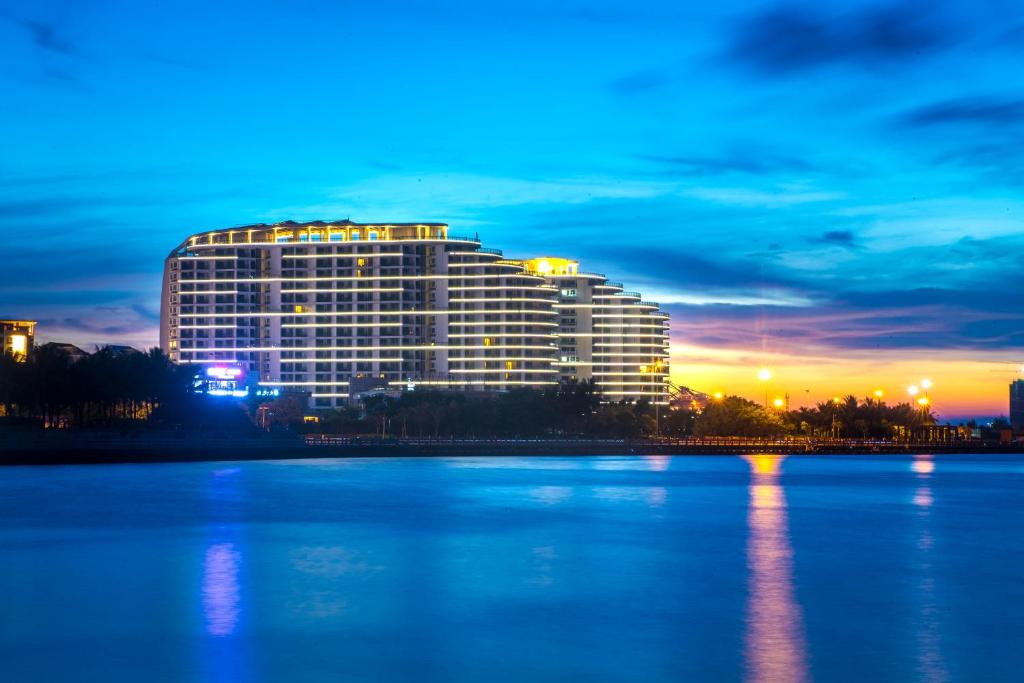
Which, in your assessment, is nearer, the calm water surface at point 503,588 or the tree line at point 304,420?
the calm water surface at point 503,588

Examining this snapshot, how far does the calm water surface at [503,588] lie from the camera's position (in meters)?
24.2

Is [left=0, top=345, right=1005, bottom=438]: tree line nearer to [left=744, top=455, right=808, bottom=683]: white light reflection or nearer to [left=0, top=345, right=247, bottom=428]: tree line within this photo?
[left=0, top=345, right=247, bottom=428]: tree line

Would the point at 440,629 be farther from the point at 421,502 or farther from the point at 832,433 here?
the point at 832,433

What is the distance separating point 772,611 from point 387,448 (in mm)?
109728

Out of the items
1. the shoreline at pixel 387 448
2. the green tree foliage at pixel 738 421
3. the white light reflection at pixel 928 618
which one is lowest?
the white light reflection at pixel 928 618

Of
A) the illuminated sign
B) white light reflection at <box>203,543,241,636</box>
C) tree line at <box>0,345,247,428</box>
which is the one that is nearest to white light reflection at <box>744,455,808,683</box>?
white light reflection at <box>203,543,241,636</box>

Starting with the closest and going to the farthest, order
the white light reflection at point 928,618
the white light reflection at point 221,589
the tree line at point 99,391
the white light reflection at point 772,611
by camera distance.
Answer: the white light reflection at point 928,618, the white light reflection at point 772,611, the white light reflection at point 221,589, the tree line at point 99,391

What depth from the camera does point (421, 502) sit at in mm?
67188

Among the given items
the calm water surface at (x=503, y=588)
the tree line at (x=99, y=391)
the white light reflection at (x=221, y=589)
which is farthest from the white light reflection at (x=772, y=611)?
the tree line at (x=99, y=391)

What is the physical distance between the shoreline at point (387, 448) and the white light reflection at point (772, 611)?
230 feet

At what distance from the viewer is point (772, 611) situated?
30469 millimetres

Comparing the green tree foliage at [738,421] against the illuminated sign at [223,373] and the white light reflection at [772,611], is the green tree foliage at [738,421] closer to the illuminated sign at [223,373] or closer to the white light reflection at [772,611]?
the illuminated sign at [223,373]

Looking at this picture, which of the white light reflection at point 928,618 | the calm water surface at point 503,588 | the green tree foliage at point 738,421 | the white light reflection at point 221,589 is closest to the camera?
the white light reflection at point 928,618

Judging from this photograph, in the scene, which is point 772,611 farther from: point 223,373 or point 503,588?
point 223,373
